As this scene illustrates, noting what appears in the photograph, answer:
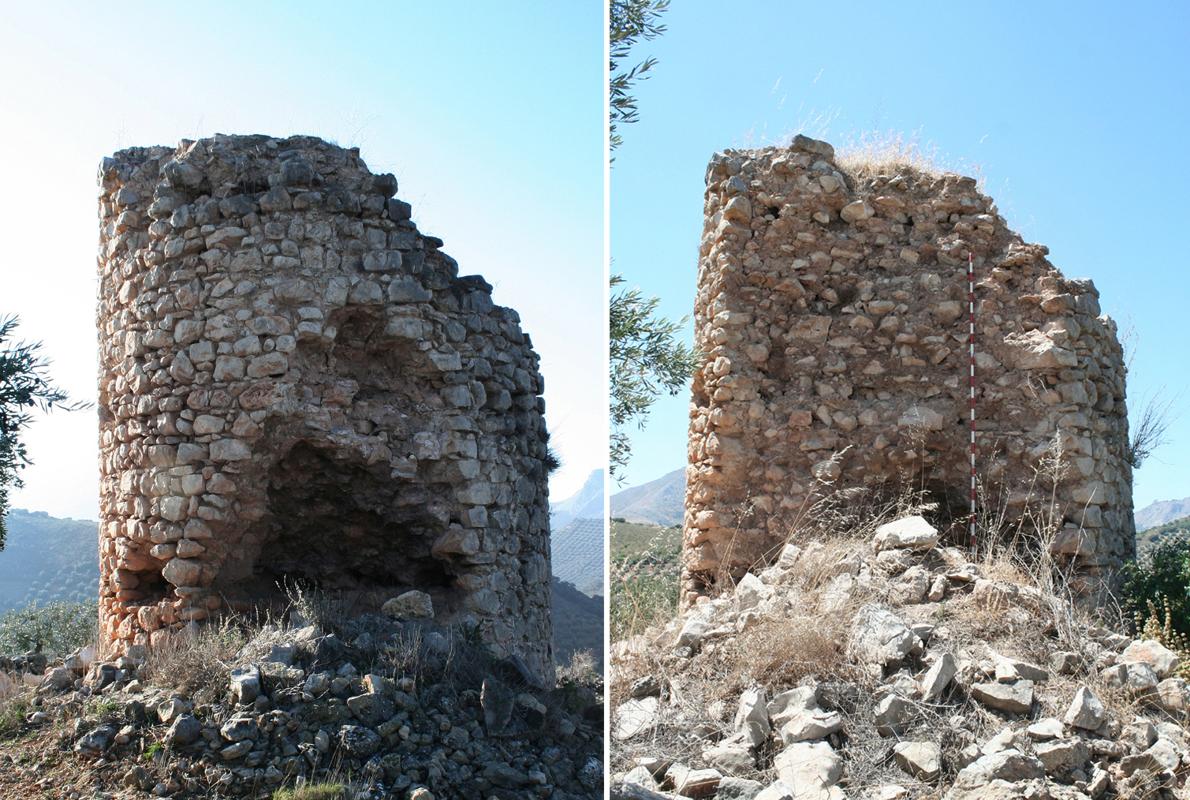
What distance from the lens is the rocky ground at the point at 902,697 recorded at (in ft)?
16.6

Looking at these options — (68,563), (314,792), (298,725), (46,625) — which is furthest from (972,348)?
(68,563)

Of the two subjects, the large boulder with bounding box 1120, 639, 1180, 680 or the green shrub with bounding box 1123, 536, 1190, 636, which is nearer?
the large boulder with bounding box 1120, 639, 1180, 680

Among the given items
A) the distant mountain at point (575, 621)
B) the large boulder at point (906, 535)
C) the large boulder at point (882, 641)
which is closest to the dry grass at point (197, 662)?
the large boulder at point (882, 641)

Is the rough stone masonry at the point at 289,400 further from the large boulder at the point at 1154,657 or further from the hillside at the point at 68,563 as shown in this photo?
the hillside at the point at 68,563

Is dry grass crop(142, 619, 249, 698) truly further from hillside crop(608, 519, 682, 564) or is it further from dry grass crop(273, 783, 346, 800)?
hillside crop(608, 519, 682, 564)

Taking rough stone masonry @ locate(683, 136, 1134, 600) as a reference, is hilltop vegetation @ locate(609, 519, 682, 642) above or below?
below

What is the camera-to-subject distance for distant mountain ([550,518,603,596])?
975 inches

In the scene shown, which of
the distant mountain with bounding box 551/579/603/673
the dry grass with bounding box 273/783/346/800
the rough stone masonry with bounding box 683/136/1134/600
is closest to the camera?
the dry grass with bounding box 273/783/346/800

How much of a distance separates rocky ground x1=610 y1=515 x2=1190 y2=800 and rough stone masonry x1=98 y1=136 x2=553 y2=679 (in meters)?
1.66

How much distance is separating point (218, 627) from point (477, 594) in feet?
5.44

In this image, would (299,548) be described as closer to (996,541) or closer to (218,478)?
(218,478)

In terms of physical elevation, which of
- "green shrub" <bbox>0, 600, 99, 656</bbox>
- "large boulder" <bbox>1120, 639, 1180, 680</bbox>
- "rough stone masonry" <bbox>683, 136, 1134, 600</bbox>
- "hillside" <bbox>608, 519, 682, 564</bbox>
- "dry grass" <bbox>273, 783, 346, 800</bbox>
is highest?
"rough stone masonry" <bbox>683, 136, 1134, 600</bbox>

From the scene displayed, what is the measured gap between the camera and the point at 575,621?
21094 mm

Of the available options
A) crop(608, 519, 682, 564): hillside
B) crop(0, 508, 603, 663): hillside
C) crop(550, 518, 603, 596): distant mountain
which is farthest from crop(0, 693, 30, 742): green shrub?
crop(550, 518, 603, 596): distant mountain
